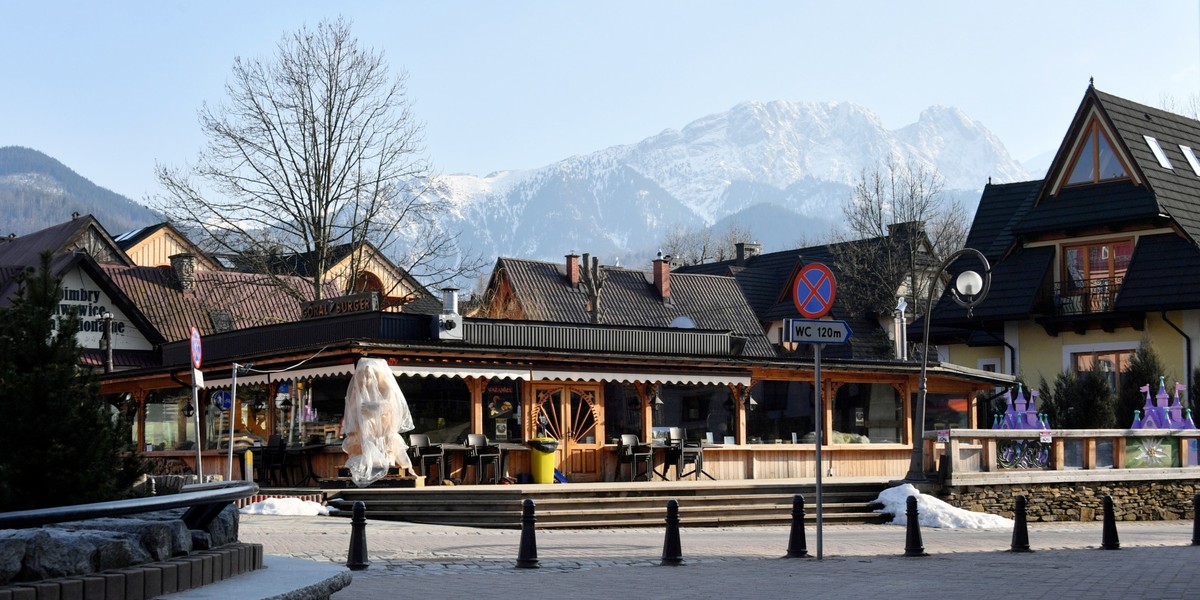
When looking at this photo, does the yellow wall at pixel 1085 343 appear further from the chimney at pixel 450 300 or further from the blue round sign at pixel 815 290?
the blue round sign at pixel 815 290

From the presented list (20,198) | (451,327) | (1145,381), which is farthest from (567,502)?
(20,198)

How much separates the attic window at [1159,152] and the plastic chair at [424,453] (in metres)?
23.5

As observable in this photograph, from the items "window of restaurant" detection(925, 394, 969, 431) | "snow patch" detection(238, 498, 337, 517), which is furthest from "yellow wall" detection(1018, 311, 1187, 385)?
"snow patch" detection(238, 498, 337, 517)

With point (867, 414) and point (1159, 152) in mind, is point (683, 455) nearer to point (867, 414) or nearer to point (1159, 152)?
point (867, 414)

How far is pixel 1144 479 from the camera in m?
28.0

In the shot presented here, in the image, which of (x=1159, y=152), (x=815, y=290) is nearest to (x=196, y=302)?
(x=1159, y=152)

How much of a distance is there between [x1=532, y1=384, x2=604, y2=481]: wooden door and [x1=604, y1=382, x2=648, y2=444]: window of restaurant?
251 millimetres

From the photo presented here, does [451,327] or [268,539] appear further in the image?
[451,327]

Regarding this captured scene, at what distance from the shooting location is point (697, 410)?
30.2 metres

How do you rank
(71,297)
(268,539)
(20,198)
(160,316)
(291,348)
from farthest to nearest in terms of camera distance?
(20,198), (160,316), (71,297), (291,348), (268,539)

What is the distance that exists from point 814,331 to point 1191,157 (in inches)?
1182

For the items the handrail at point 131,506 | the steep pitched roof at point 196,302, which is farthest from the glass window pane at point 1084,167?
the handrail at point 131,506

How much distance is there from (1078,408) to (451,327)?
13673 millimetres

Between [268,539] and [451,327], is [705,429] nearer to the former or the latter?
[451,327]
